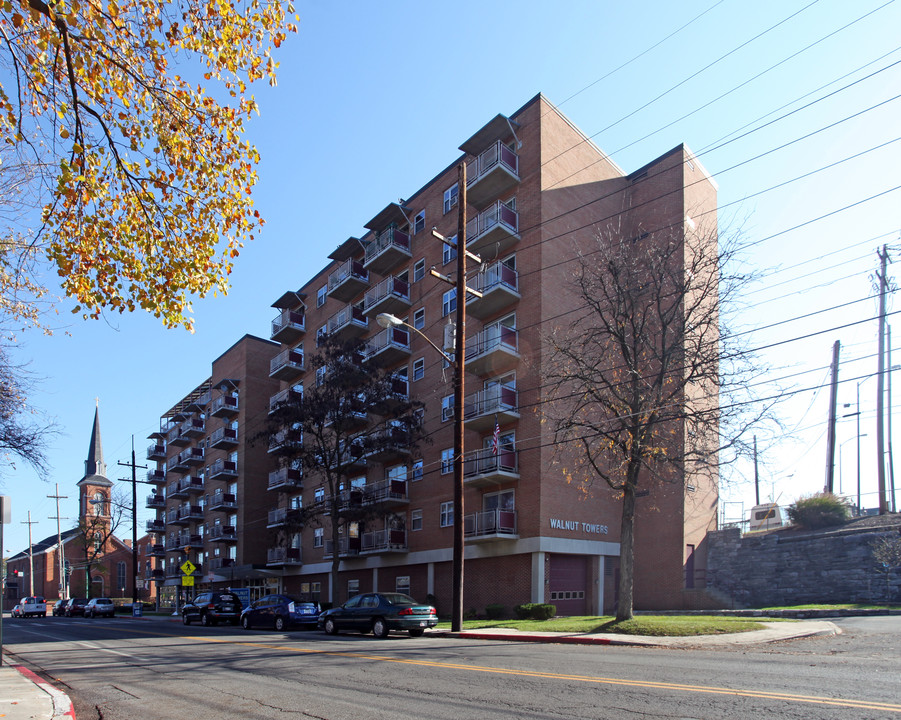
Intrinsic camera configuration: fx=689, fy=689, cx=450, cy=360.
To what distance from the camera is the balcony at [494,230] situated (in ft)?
104

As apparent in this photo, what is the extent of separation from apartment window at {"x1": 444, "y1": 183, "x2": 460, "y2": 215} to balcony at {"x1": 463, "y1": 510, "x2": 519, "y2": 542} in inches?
657

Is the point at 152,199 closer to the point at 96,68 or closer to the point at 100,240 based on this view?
the point at 100,240

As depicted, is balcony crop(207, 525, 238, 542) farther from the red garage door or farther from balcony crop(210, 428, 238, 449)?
the red garage door

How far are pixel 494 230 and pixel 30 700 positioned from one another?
2606cm

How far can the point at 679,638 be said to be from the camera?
54.1ft

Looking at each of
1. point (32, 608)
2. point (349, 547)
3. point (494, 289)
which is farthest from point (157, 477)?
point (494, 289)

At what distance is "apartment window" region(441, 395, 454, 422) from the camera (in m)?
34.0

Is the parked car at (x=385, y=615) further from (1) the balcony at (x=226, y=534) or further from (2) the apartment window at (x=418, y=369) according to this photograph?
(1) the balcony at (x=226, y=534)

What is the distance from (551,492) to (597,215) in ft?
46.1

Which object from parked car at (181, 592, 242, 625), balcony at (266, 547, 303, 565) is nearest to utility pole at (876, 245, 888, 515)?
parked car at (181, 592, 242, 625)

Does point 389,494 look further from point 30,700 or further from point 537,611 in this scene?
point 30,700

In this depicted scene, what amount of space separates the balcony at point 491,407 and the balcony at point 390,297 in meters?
9.74

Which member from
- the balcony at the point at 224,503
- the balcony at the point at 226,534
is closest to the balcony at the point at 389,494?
the balcony at the point at 224,503

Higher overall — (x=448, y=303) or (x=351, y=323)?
(x=448, y=303)
